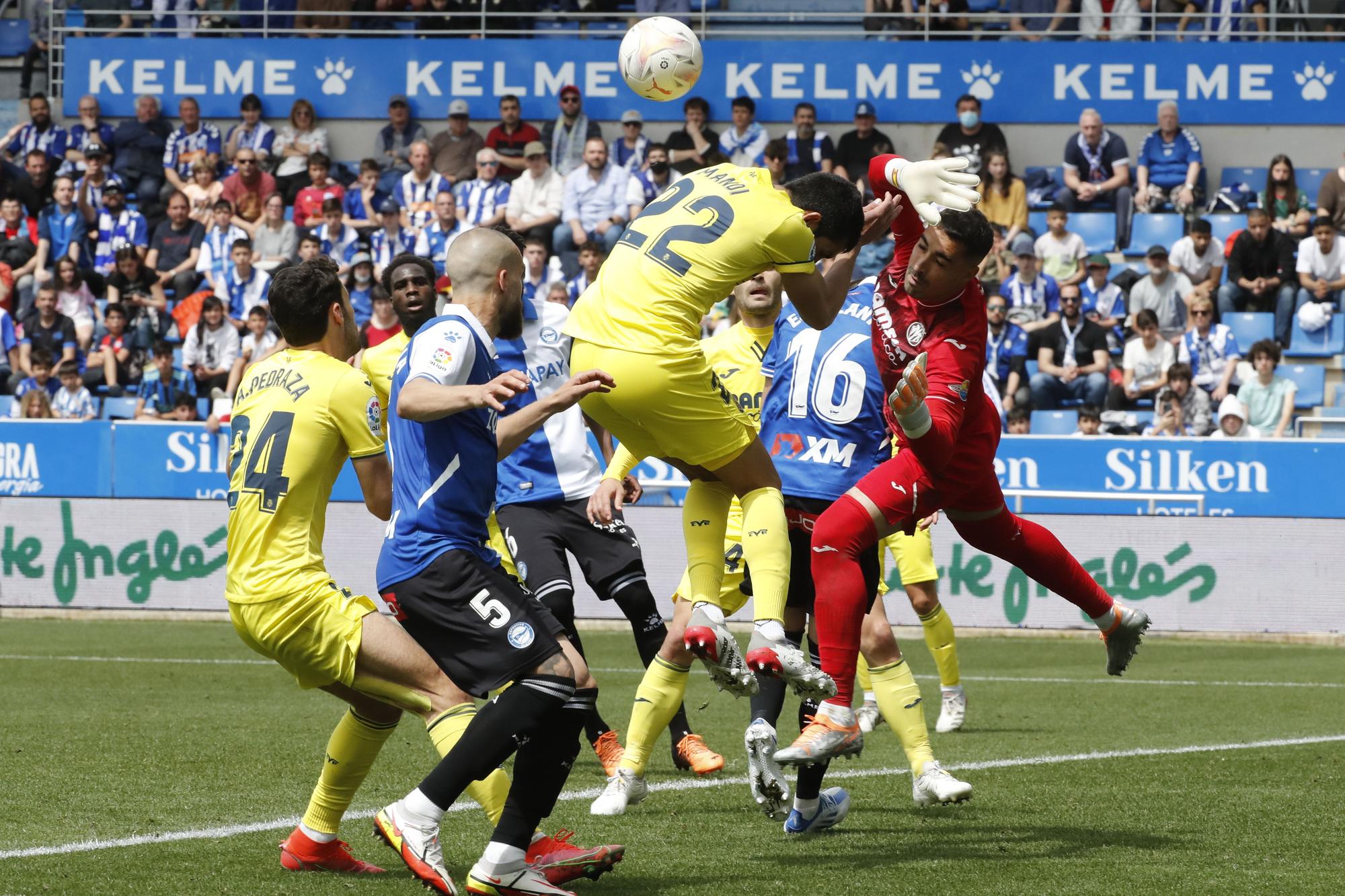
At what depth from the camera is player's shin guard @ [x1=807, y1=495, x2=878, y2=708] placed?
5.99 metres

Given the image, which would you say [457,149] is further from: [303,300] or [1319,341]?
[303,300]

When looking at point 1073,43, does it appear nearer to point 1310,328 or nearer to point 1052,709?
point 1310,328

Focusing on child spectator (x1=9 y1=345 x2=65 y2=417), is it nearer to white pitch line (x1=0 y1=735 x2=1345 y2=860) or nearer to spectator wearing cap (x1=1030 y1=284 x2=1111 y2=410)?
spectator wearing cap (x1=1030 y1=284 x2=1111 y2=410)

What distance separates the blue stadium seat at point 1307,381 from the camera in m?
17.9

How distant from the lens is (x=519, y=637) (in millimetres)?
4848

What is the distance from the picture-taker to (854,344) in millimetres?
7137

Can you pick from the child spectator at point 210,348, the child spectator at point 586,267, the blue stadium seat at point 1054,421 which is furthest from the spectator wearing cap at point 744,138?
the child spectator at point 210,348

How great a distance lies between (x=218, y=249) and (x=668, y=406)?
15850 mm

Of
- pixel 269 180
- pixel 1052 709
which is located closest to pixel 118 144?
pixel 269 180

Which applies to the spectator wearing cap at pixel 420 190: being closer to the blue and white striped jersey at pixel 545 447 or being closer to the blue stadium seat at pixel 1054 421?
the blue stadium seat at pixel 1054 421

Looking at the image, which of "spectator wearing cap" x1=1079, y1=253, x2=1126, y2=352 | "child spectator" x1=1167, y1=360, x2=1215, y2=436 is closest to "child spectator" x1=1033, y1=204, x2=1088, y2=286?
"spectator wearing cap" x1=1079, y1=253, x2=1126, y2=352

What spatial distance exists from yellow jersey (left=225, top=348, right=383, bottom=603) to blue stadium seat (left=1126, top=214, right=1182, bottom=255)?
16050mm

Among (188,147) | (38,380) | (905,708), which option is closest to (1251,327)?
(905,708)

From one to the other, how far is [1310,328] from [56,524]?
13166 mm
